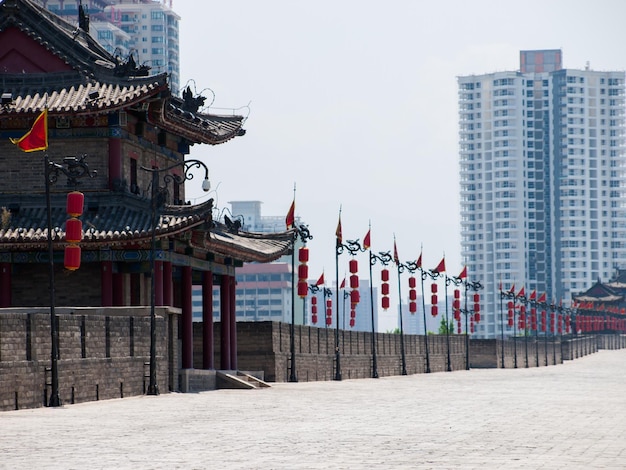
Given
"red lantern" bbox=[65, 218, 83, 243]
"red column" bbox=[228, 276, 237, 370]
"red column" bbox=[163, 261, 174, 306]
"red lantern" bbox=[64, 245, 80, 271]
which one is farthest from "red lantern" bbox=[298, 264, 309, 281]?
"red lantern" bbox=[65, 218, 83, 243]

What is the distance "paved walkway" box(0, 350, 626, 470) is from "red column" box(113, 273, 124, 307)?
275 inches

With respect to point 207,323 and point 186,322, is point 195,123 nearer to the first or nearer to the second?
point 207,323

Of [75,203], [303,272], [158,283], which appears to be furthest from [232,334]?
[75,203]

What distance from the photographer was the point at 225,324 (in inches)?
1929

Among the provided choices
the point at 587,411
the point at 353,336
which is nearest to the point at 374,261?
the point at 353,336

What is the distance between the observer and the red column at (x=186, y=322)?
143 ft

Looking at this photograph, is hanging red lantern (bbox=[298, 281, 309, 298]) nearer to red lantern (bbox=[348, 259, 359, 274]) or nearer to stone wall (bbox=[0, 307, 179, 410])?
red lantern (bbox=[348, 259, 359, 274])

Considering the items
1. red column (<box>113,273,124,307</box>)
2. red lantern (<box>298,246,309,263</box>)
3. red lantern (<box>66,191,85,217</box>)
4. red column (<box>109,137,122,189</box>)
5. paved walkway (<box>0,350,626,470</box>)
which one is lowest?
paved walkway (<box>0,350,626,470</box>)

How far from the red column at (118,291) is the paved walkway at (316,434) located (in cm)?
698

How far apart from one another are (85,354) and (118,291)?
8348 millimetres

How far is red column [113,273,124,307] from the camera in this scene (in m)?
40.9

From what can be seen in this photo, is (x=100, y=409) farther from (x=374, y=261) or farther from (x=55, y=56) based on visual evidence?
(x=374, y=261)

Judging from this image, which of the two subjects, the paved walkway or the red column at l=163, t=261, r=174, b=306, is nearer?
the paved walkway

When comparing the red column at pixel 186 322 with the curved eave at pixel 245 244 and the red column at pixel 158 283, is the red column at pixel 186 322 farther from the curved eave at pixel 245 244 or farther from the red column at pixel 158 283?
the red column at pixel 158 283
